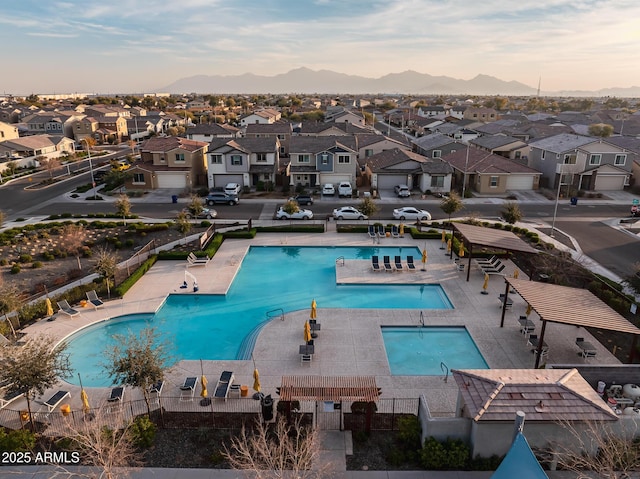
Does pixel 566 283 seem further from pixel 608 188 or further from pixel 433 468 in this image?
pixel 608 188

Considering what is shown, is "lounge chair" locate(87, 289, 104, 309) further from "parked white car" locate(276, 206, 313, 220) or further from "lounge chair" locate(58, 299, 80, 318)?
"parked white car" locate(276, 206, 313, 220)

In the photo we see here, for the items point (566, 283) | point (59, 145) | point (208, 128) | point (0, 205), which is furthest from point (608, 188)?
point (59, 145)

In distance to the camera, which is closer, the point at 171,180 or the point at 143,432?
the point at 143,432

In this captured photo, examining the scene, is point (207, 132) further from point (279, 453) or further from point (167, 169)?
point (279, 453)

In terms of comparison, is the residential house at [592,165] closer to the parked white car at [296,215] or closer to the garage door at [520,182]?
the garage door at [520,182]

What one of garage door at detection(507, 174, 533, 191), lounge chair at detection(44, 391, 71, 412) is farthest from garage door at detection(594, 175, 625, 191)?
lounge chair at detection(44, 391, 71, 412)

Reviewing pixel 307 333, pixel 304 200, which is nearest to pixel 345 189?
pixel 304 200
